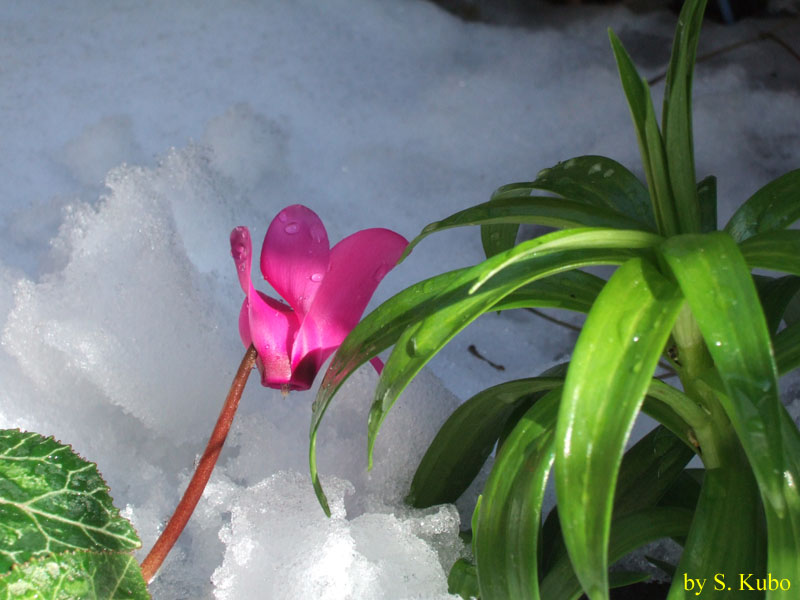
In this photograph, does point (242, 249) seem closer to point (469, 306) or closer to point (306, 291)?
point (306, 291)

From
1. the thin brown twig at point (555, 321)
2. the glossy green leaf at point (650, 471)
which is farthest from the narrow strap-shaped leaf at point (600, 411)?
the thin brown twig at point (555, 321)

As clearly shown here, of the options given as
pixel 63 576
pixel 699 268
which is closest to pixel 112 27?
pixel 63 576

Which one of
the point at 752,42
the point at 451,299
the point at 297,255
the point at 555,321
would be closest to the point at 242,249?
the point at 297,255

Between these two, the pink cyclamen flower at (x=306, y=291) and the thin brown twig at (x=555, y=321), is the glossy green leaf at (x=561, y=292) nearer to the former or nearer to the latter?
the pink cyclamen flower at (x=306, y=291)

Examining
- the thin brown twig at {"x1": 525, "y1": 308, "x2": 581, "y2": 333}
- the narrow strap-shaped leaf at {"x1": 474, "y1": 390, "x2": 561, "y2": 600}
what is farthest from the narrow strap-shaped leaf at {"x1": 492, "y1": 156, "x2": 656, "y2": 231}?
the thin brown twig at {"x1": 525, "y1": 308, "x2": 581, "y2": 333}

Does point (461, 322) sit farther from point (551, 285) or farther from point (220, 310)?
point (220, 310)

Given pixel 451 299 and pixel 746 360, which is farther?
pixel 451 299

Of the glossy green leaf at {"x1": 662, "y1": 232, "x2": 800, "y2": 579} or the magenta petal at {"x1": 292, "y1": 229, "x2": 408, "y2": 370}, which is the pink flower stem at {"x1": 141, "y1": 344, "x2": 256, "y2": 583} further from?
the glossy green leaf at {"x1": 662, "y1": 232, "x2": 800, "y2": 579}
